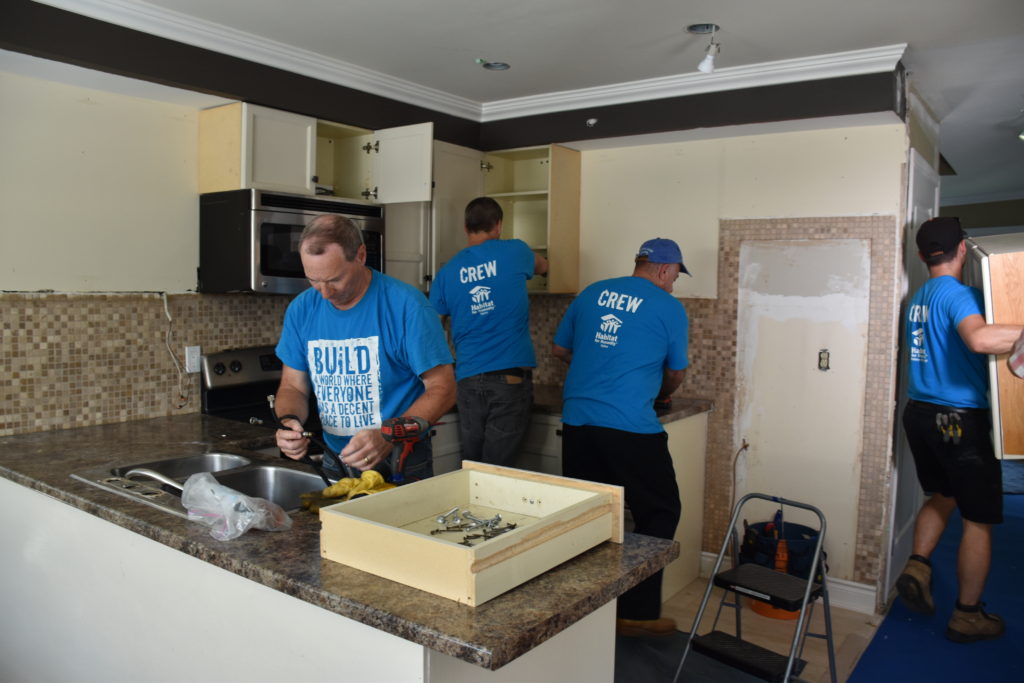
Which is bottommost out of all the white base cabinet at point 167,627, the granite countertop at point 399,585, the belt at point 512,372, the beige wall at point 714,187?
the white base cabinet at point 167,627

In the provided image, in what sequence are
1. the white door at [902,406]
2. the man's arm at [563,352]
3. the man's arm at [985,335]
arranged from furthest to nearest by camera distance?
the white door at [902,406], the man's arm at [563,352], the man's arm at [985,335]

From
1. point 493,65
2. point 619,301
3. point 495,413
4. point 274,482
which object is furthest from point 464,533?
point 493,65

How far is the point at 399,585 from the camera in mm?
1416

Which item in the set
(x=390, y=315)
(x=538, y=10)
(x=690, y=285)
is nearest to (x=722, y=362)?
(x=690, y=285)

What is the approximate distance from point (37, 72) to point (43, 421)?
52.1 inches

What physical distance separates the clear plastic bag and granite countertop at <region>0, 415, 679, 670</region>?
0.07ft

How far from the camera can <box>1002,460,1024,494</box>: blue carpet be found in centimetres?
616

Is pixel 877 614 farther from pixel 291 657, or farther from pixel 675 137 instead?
pixel 291 657

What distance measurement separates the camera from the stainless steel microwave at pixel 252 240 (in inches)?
130

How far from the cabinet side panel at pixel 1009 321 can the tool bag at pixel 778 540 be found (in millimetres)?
938

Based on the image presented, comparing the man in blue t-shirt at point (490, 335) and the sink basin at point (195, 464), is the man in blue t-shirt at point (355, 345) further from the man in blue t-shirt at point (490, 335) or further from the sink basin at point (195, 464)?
the man in blue t-shirt at point (490, 335)

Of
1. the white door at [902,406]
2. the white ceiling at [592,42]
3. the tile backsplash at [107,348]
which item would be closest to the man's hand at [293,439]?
the tile backsplash at [107,348]

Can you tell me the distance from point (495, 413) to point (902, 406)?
214 cm

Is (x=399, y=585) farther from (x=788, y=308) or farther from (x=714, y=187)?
(x=714, y=187)
